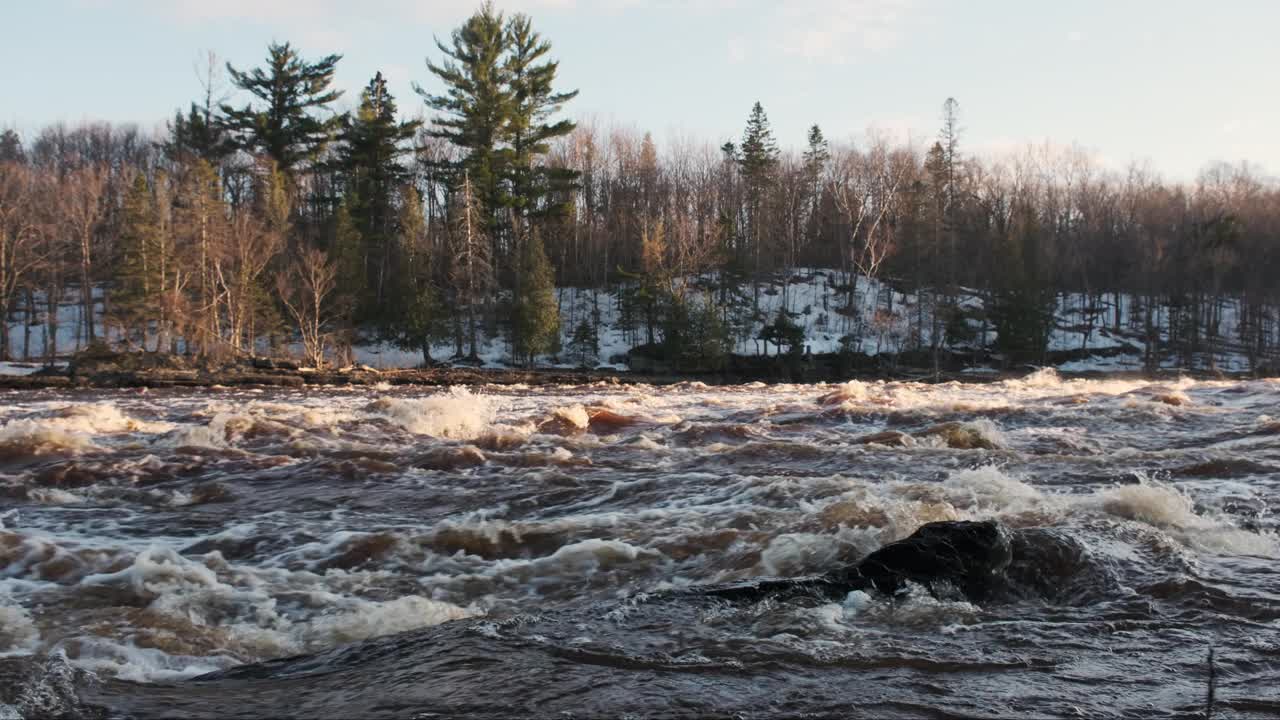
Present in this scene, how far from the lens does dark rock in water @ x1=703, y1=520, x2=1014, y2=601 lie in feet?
15.4

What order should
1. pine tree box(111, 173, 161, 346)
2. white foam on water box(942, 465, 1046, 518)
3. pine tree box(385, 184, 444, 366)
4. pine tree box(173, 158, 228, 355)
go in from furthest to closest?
pine tree box(385, 184, 444, 366), pine tree box(111, 173, 161, 346), pine tree box(173, 158, 228, 355), white foam on water box(942, 465, 1046, 518)

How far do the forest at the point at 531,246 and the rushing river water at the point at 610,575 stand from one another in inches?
1007

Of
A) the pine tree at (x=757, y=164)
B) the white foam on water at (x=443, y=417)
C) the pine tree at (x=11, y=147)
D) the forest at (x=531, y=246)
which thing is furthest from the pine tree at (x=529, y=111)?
the pine tree at (x=11, y=147)

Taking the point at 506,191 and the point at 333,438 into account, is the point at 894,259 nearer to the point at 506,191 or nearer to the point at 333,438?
the point at 506,191

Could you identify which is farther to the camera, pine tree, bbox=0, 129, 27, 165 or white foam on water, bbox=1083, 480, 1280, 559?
pine tree, bbox=0, 129, 27, 165

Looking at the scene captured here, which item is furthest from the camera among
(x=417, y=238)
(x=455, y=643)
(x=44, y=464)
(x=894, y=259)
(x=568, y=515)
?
(x=894, y=259)

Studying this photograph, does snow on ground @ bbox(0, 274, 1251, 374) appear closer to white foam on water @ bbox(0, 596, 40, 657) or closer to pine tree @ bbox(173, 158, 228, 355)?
pine tree @ bbox(173, 158, 228, 355)

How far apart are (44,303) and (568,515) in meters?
53.9

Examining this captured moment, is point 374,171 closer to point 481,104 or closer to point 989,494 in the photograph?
point 481,104

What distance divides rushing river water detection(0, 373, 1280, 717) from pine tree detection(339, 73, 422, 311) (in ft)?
113

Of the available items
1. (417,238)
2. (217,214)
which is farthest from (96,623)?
(417,238)

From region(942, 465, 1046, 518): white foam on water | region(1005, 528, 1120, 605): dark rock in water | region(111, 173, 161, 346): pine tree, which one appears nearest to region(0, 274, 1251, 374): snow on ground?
region(111, 173, 161, 346): pine tree

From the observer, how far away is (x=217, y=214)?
3594 cm

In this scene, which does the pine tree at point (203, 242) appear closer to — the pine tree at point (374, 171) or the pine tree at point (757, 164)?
the pine tree at point (374, 171)
